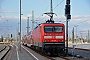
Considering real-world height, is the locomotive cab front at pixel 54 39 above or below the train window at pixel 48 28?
below

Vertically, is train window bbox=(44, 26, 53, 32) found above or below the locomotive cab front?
above

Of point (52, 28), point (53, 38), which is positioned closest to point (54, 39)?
point (53, 38)

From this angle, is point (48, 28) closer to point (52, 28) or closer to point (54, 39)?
point (52, 28)

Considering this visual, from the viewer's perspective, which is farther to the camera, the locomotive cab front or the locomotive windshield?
the locomotive windshield

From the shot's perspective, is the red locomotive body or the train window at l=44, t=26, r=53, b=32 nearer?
the red locomotive body

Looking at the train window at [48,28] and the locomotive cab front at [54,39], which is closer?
the locomotive cab front at [54,39]

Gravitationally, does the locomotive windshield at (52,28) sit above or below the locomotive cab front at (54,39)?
above

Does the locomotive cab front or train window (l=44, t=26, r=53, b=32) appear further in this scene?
train window (l=44, t=26, r=53, b=32)

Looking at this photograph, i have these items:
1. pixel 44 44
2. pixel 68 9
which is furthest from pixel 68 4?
pixel 44 44

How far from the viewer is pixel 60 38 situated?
27.6m

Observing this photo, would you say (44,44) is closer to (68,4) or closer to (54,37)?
(54,37)

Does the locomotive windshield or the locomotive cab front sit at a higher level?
the locomotive windshield

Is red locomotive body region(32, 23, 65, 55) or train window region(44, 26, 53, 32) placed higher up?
train window region(44, 26, 53, 32)

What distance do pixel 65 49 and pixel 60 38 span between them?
157 centimetres
